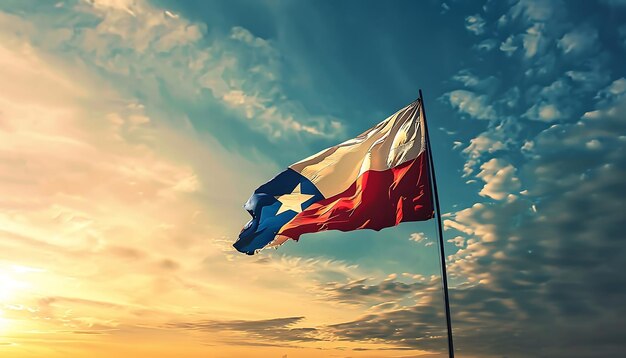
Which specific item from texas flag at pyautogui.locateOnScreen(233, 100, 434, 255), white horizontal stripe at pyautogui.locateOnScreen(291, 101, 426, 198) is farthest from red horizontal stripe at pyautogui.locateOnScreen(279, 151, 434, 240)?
white horizontal stripe at pyautogui.locateOnScreen(291, 101, 426, 198)

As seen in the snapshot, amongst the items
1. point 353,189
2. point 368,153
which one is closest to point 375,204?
point 353,189

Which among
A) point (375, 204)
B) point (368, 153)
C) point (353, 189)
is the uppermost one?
point (368, 153)

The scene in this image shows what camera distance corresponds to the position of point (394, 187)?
73.5 feet

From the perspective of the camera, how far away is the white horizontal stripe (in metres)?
22.9

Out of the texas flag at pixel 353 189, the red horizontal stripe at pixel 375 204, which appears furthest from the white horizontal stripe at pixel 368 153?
the red horizontal stripe at pixel 375 204

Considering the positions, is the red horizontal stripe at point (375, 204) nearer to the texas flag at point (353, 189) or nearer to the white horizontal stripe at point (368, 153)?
the texas flag at point (353, 189)

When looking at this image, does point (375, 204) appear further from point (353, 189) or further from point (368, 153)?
point (368, 153)

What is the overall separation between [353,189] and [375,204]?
156 centimetres

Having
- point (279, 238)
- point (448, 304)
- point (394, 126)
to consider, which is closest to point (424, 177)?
point (394, 126)

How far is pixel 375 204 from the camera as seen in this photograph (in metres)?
22.8

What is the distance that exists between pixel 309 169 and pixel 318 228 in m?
2.99

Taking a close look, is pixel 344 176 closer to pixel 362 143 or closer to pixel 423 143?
pixel 362 143

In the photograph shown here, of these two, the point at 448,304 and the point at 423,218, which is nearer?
the point at 448,304

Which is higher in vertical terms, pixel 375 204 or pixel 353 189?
pixel 353 189
